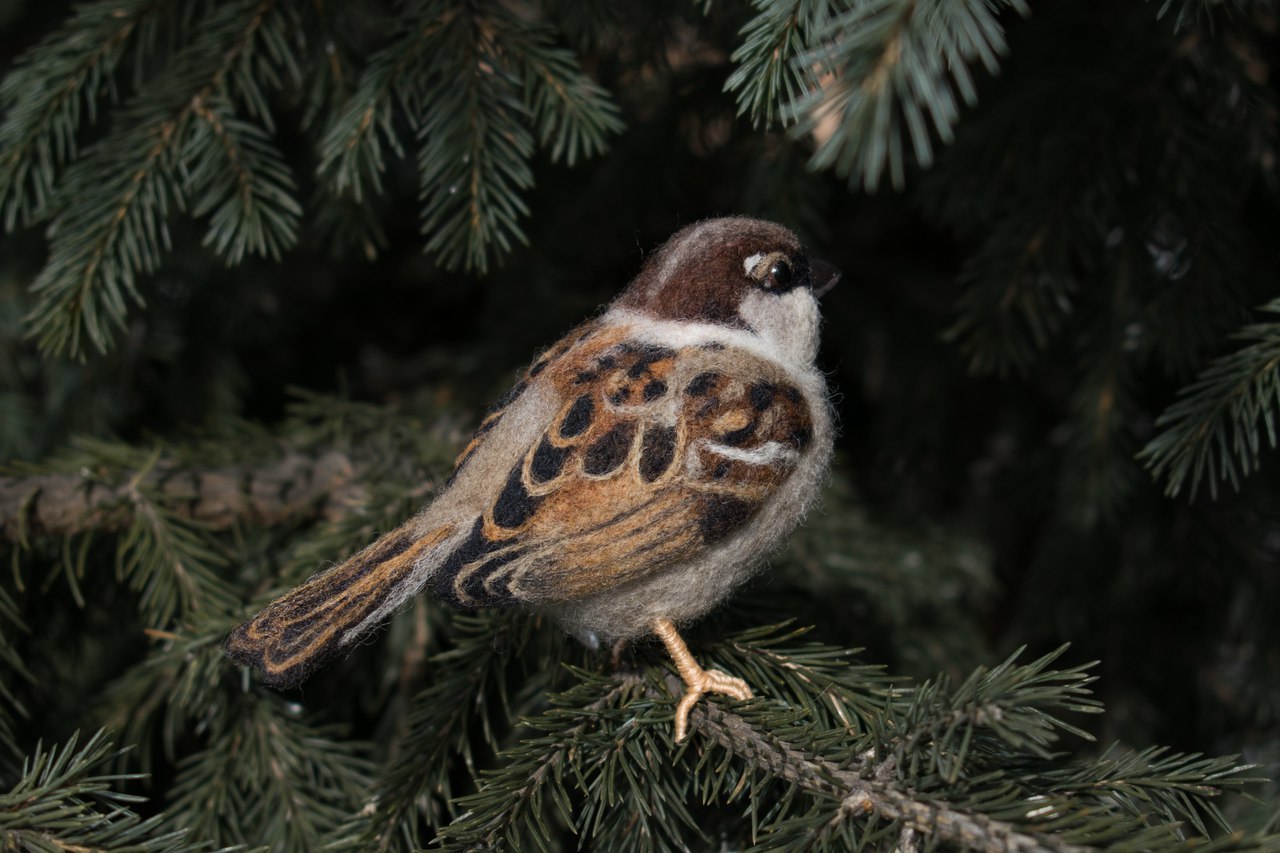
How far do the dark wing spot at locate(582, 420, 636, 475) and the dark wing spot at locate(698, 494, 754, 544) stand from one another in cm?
10

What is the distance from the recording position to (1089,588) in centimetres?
197

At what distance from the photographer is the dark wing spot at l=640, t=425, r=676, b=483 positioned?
1.01 m

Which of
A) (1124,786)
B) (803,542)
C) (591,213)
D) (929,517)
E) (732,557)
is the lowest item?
(929,517)

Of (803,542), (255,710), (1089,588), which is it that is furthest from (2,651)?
(1089,588)

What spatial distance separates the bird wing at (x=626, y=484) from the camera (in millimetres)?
990

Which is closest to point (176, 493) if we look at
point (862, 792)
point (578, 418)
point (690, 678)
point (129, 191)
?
point (129, 191)

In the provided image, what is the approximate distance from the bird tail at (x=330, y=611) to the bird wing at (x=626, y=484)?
4 centimetres

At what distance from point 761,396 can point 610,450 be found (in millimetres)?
176

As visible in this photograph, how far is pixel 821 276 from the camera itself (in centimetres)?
120

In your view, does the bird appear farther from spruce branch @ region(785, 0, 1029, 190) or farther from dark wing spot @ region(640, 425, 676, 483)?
spruce branch @ region(785, 0, 1029, 190)

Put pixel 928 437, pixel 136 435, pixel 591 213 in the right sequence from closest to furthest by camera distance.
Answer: pixel 591 213
pixel 928 437
pixel 136 435

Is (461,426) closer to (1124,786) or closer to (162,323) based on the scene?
(162,323)

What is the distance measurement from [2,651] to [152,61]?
84 centimetres

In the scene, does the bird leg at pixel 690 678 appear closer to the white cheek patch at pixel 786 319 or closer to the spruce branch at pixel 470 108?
the white cheek patch at pixel 786 319
